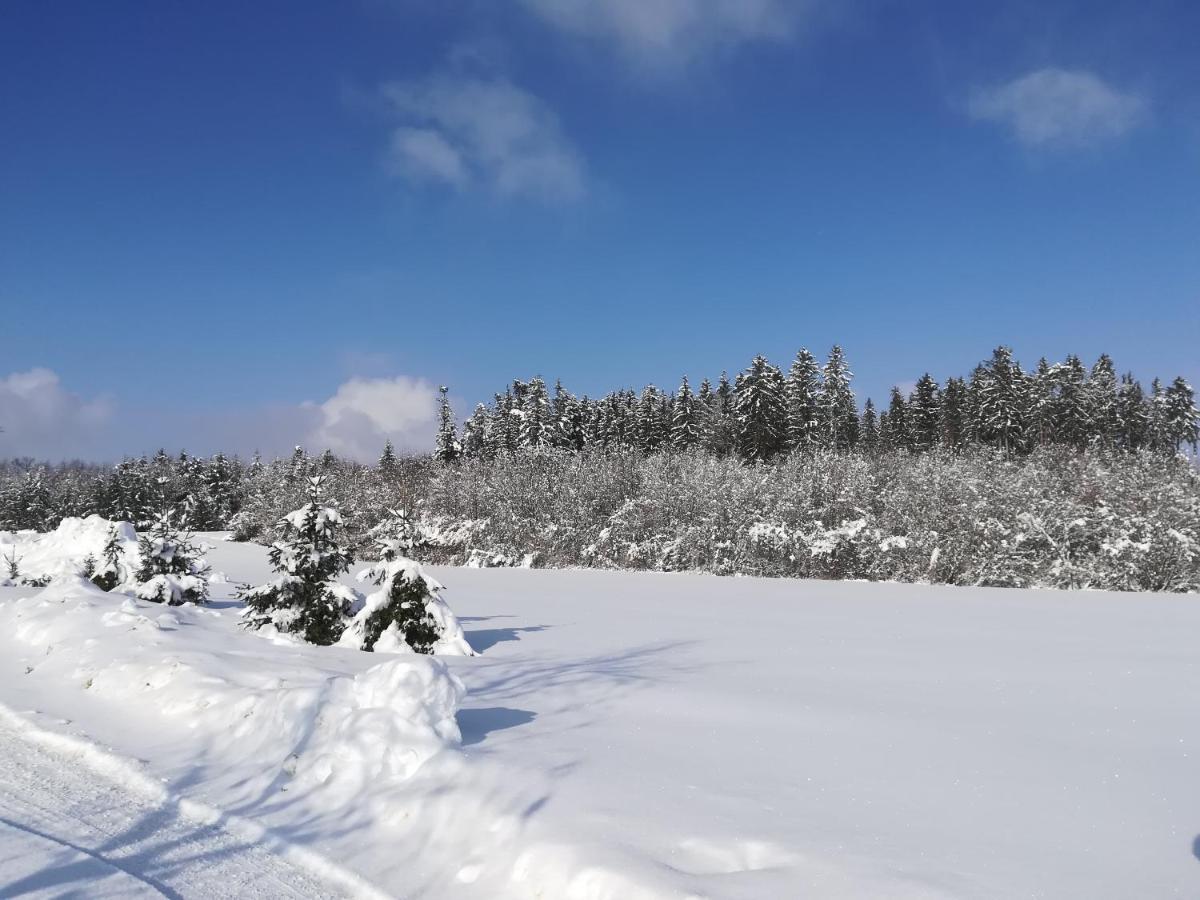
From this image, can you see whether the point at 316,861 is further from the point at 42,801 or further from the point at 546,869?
the point at 42,801

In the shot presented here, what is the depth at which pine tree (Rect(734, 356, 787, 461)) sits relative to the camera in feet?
177

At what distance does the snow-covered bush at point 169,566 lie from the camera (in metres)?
13.5

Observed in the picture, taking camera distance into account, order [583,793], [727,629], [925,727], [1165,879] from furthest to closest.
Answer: [727,629], [925,727], [583,793], [1165,879]

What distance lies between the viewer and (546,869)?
3596 mm

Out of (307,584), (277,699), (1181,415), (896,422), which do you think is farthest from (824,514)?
(1181,415)

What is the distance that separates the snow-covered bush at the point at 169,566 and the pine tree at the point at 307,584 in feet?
13.8

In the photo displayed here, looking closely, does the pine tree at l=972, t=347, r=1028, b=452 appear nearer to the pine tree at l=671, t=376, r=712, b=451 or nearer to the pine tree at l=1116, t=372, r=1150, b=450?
the pine tree at l=1116, t=372, r=1150, b=450

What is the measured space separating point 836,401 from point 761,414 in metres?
11.0

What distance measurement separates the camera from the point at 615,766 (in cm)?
488

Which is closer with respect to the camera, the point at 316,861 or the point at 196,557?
the point at 316,861

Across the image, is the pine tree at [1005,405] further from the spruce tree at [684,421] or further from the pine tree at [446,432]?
the pine tree at [446,432]

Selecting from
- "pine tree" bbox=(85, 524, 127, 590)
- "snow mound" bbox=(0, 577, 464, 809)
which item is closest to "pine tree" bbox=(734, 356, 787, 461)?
"pine tree" bbox=(85, 524, 127, 590)

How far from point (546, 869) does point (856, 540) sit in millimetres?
22217

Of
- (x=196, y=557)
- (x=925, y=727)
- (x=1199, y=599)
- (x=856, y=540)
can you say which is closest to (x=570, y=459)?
(x=856, y=540)
